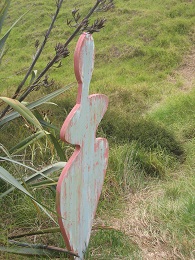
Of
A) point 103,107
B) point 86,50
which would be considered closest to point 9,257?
point 103,107

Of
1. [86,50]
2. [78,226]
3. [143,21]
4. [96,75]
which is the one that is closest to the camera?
[86,50]

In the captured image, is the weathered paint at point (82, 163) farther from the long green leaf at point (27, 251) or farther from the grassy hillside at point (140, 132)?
the grassy hillside at point (140, 132)

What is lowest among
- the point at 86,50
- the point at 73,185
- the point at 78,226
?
the point at 78,226

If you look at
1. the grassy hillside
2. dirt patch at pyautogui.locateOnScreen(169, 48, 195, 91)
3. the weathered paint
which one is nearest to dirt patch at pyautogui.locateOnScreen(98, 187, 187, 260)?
the grassy hillside

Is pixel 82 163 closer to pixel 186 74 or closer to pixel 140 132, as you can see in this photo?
pixel 140 132

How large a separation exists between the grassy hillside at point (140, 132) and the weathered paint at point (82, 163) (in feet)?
1.19

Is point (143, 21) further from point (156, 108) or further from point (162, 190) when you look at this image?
point (162, 190)

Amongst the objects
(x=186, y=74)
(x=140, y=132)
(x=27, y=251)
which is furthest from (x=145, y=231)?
(x=186, y=74)

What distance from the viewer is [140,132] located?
4.90 m

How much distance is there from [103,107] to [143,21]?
8.26 metres

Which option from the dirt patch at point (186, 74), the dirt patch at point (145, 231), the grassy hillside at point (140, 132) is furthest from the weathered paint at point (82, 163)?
the dirt patch at point (186, 74)

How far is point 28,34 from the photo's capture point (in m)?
12.2

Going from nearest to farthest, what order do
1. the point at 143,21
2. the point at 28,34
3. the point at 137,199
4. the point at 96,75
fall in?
the point at 137,199, the point at 96,75, the point at 143,21, the point at 28,34

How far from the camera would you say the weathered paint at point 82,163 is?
2275mm
